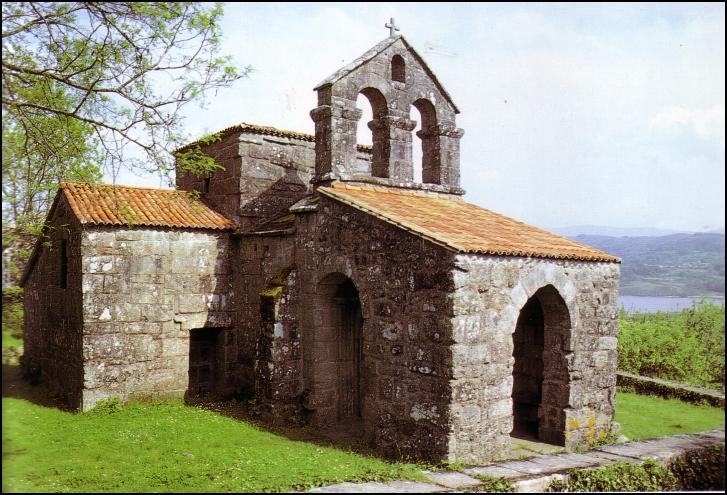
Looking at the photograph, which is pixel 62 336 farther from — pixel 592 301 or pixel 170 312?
pixel 592 301

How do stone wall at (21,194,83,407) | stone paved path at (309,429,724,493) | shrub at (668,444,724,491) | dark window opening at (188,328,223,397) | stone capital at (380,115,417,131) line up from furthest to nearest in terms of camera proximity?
dark window opening at (188,328,223,397) < stone capital at (380,115,417,131) < stone wall at (21,194,83,407) < shrub at (668,444,724,491) < stone paved path at (309,429,724,493)

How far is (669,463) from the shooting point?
7.60 metres

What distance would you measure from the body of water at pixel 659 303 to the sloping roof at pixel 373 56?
12.2 m

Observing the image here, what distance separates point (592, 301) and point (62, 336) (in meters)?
10.0

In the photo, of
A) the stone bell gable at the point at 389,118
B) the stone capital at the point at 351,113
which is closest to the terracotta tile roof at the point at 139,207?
the stone bell gable at the point at 389,118

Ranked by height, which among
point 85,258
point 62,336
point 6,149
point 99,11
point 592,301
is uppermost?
point 99,11

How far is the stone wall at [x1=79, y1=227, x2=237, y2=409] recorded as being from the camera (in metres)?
10.8

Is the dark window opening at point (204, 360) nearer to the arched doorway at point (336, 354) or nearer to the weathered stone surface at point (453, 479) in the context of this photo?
the arched doorway at point (336, 354)

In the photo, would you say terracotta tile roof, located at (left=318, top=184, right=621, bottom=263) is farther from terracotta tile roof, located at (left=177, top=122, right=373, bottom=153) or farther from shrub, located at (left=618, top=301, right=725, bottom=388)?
shrub, located at (left=618, top=301, right=725, bottom=388)

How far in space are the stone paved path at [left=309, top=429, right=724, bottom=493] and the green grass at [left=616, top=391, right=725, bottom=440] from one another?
6.72 ft

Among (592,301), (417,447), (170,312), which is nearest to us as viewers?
(417,447)

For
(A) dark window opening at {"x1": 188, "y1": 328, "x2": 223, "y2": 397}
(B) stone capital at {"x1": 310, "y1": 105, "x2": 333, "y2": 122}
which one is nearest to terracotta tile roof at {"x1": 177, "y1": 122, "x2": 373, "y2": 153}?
(B) stone capital at {"x1": 310, "y1": 105, "x2": 333, "y2": 122}

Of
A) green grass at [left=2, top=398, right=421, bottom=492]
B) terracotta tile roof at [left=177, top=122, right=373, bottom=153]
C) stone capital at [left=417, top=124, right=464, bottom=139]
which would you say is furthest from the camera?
terracotta tile roof at [left=177, top=122, right=373, bottom=153]

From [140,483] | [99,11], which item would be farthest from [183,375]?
[99,11]
